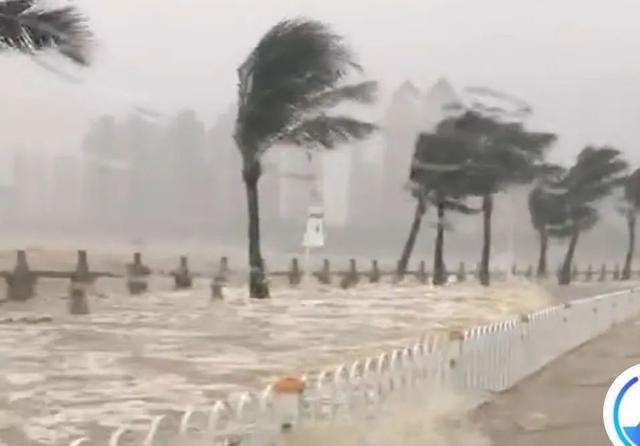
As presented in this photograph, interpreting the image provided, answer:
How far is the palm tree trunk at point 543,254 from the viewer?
1983cm

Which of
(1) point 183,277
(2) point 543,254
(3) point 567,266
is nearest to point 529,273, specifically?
(2) point 543,254

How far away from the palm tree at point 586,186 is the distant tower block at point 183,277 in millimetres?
6908

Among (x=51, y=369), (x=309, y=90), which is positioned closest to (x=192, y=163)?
(x=309, y=90)

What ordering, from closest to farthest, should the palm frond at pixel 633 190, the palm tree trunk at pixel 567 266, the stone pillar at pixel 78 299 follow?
the stone pillar at pixel 78 299 < the palm tree trunk at pixel 567 266 < the palm frond at pixel 633 190

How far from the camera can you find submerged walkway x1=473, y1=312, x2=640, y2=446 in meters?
6.32

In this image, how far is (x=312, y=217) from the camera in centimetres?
1578

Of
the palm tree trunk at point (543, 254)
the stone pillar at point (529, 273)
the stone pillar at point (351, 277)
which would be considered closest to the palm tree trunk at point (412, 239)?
the stone pillar at point (351, 277)

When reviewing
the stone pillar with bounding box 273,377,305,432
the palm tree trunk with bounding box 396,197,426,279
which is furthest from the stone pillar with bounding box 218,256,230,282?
the stone pillar with bounding box 273,377,305,432

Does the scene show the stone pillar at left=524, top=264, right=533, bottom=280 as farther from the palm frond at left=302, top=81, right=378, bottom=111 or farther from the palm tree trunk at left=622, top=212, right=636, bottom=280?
the palm frond at left=302, top=81, right=378, bottom=111

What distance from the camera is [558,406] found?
7551mm

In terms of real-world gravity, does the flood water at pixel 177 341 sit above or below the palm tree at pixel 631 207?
below

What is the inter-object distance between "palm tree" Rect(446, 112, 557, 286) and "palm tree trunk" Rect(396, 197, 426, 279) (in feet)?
3.38

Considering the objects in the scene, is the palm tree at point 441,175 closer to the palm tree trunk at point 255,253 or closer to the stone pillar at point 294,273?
the stone pillar at point 294,273

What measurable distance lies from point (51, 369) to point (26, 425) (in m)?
2.27
